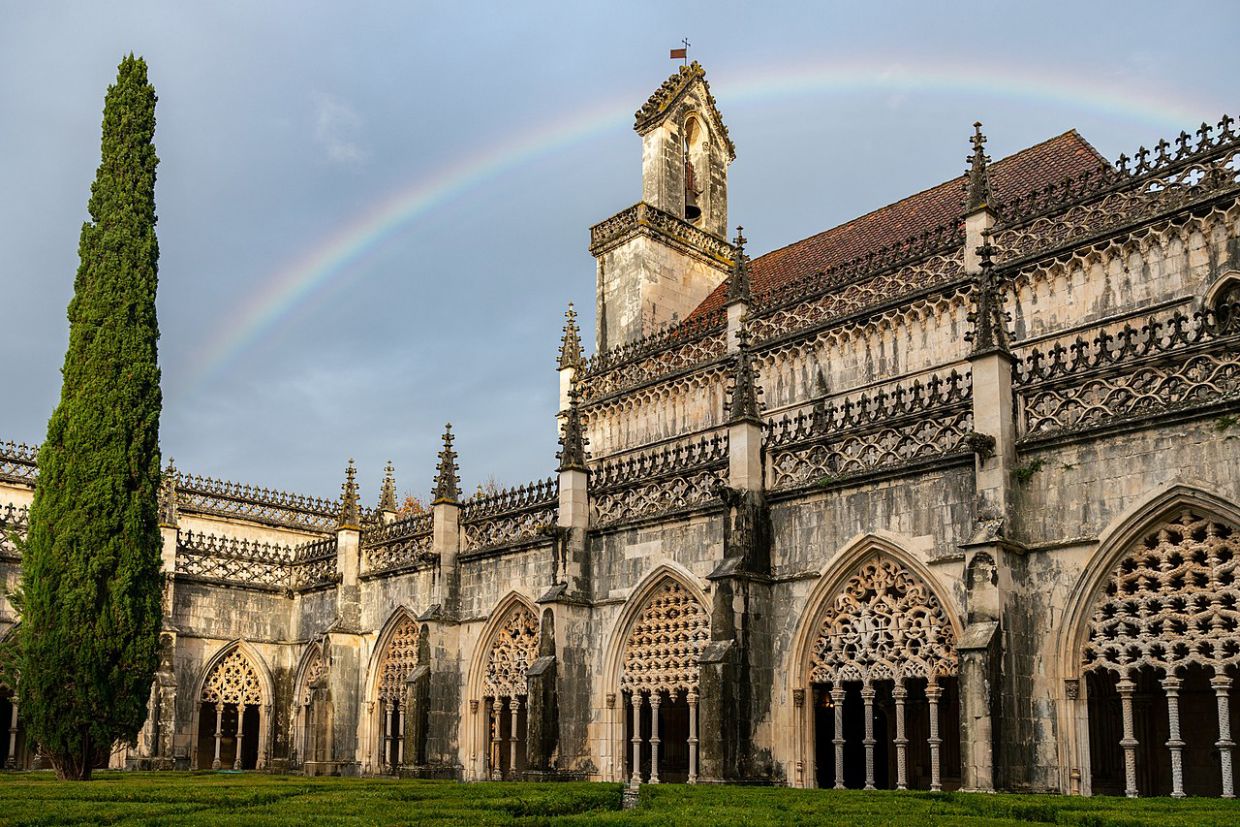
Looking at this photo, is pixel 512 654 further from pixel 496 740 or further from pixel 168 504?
pixel 168 504

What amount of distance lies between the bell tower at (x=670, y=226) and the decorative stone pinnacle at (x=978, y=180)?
11804 millimetres

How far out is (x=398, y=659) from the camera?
26.4m

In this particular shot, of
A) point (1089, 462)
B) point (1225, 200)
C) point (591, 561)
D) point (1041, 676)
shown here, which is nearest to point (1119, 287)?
point (1225, 200)

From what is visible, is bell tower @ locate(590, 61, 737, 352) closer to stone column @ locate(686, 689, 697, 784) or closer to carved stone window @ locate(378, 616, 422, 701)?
carved stone window @ locate(378, 616, 422, 701)

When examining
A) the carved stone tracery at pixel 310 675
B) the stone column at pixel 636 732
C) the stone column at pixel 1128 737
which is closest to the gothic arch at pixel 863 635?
the stone column at pixel 1128 737

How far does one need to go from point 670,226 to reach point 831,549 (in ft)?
60.1

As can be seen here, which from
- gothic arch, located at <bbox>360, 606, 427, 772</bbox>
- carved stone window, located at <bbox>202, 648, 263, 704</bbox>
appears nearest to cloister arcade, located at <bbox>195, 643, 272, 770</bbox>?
carved stone window, located at <bbox>202, 648, 263, 704</bbox>

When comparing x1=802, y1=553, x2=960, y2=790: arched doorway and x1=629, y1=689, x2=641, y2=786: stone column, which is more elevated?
x1=802, y1=553, x2=960, y2=790: arched doorway

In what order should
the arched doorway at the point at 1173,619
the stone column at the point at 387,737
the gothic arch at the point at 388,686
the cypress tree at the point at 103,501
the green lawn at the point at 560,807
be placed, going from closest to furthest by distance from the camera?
the green lawn at the point at 560,807 → the arched doorway at the point at 1173,619 → the cypress tree at the point at 103,501 → the gothic arch at the point at 388,686 → the stone column at the point at 387,737

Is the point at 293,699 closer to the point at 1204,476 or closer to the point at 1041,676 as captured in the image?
the point at 1041,676

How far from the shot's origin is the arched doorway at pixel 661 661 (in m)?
19.5

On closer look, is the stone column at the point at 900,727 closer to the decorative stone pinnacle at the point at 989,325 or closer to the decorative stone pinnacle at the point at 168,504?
the decorative stone pinnacle at the point at 989,325

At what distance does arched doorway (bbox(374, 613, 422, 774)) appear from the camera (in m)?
26.0

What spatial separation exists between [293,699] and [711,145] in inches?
789
